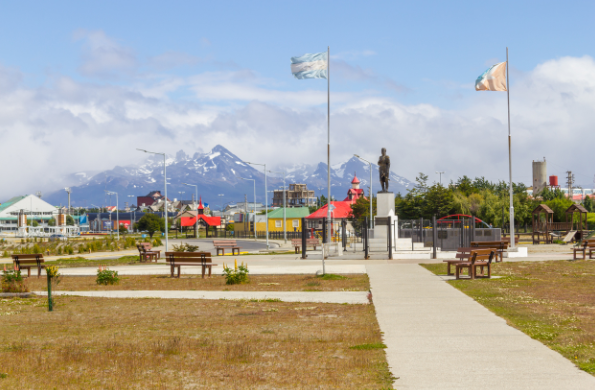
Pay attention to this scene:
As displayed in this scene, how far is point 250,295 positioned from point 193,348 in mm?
7054

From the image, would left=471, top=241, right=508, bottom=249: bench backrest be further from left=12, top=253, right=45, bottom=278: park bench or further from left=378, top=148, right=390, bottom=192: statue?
left=12, top=253, right=45, bottom=278: park bench

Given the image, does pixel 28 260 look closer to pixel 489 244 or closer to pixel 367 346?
pixel 489 244

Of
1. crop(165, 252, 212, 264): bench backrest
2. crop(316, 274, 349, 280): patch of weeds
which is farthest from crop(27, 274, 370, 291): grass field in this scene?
crop(165, 252, 212, 264): bench backrest

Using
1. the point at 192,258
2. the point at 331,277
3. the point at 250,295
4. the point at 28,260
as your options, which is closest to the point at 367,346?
the point at 250,295

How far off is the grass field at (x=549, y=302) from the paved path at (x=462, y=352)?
295mm

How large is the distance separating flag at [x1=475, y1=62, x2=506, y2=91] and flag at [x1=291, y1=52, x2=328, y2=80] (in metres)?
9.30

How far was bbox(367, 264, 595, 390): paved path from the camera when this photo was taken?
6.94m

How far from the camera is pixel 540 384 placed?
6801 millimetres

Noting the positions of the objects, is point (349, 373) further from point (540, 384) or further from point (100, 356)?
point (100, 356)

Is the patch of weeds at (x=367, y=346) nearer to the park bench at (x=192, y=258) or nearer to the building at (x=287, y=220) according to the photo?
the park bench at (x=192, y=258)

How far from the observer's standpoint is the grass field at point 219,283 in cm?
1767

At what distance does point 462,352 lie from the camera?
8.50 m

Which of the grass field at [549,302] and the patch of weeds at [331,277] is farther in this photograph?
the patch of weeds at [331,277]

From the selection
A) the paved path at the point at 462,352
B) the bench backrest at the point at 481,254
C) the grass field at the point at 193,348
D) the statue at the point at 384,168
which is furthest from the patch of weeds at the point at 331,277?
the statue at the point at 384,168
